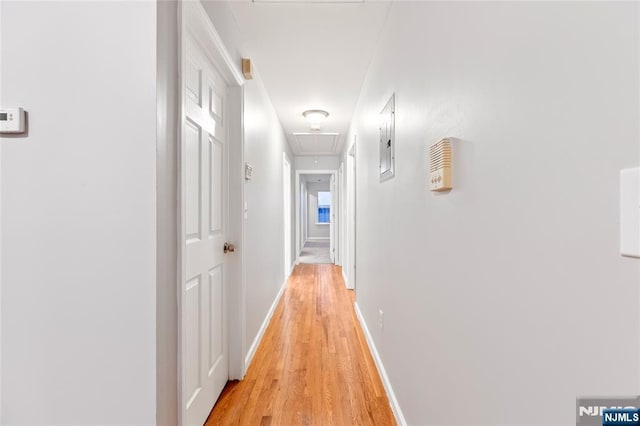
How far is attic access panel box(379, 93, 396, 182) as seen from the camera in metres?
1.93

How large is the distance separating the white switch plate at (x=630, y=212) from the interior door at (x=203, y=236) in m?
1.33

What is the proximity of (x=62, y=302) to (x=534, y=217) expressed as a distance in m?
1.52

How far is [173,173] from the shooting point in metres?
1.28

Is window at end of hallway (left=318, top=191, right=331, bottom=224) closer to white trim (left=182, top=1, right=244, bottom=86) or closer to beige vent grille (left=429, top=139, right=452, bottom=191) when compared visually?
white trim (left=182, top=1, right=244, bottom=86)

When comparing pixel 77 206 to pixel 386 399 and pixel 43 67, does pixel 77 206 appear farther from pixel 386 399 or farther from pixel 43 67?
pixel 386 399

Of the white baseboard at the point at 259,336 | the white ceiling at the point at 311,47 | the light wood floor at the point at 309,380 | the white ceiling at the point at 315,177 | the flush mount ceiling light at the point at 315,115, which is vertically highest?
the white ceiling at the point at 311,47

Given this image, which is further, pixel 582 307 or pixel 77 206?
pixel 77 206

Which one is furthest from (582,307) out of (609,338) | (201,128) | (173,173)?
(201,128)

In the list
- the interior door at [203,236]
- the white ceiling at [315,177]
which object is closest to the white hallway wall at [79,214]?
the interior door at [203,236]

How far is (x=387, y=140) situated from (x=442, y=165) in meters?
1.03

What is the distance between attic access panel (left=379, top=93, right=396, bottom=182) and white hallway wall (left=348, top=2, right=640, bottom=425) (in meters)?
0.46

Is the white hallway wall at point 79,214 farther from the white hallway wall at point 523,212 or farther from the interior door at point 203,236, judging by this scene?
the white hallway wall at point 523,212

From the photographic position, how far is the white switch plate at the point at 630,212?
454 millimetres

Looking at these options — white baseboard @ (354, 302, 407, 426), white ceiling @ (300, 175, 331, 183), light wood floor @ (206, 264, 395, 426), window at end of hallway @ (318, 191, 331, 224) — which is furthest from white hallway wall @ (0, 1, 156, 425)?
window at end of hallway @ (318, 191, 331, 224)
